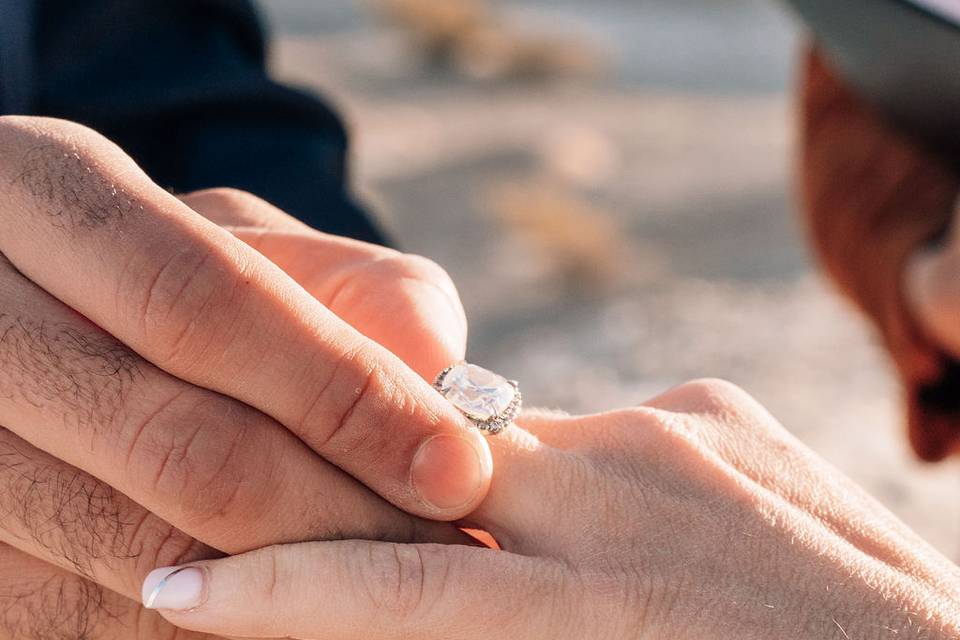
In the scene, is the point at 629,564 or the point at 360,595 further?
the point at 629,564

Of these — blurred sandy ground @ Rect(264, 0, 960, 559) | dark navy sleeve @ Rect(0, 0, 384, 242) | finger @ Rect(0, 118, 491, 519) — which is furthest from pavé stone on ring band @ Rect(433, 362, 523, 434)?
blurred sandy ground @ Rect(264, 0, 960, 559)

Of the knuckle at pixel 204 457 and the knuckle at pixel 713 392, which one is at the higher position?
the knuckle at pixel 204 457

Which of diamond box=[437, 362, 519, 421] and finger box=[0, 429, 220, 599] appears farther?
diamond box=[437, 362, 519, 421]

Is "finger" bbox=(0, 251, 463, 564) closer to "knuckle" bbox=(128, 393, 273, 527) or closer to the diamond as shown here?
"knuckle" bbox=(128, 393, 273, 527)

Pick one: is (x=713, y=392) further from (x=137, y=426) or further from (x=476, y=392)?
(x=137, y=426)

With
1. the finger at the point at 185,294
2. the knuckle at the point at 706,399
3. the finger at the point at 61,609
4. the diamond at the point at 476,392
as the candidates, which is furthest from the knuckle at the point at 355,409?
the knuckle at the point at 706,399

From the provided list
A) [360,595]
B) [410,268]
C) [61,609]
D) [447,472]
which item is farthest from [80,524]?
[410,268]

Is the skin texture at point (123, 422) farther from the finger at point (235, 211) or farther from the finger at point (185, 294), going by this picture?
the finger at point (235, 211)
